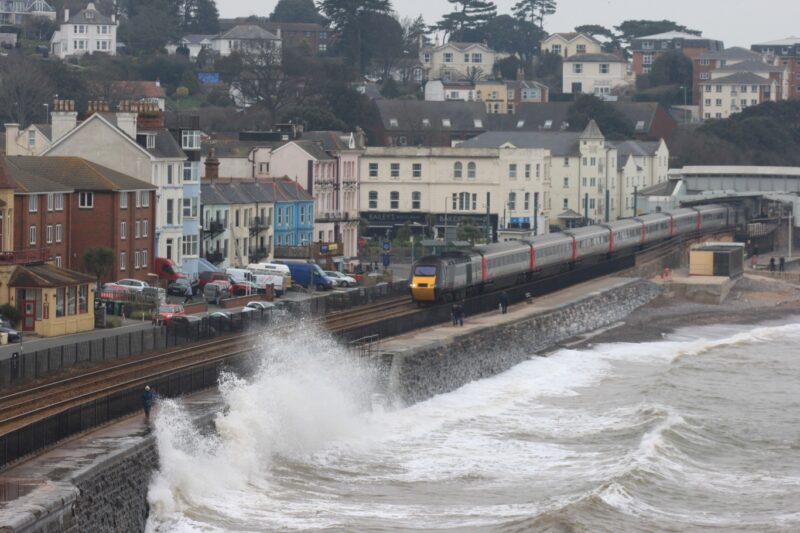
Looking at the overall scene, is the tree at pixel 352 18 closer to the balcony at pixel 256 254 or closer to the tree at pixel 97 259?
the balcony at pixel 256 254

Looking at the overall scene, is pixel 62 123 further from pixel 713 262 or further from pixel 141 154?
pixel 713 262

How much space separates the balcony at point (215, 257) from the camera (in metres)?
75.8

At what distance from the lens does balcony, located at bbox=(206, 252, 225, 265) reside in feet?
249

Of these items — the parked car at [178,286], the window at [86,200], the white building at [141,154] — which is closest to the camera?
the window at [86,200]

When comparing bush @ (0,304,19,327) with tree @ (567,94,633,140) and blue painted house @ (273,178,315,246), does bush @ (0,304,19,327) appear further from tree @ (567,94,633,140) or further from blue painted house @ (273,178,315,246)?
tree @ (567,94,633,140)

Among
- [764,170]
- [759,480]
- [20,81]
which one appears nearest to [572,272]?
[759,480]

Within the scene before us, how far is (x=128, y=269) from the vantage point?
66.9 meters

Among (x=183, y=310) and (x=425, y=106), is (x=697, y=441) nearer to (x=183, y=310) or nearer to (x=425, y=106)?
(x=183, y=310)

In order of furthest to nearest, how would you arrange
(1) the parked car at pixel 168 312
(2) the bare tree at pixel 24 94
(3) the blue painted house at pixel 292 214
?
1. (2) the bare tree at pixel 24 94
2. (3) the blue painted house at pixel 292 214
3. (1) the parked car at pixel 168 312

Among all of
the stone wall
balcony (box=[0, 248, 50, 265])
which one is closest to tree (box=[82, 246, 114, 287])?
balcony (box=[0, 248, 50, 265])

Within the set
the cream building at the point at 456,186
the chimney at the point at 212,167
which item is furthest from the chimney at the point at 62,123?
the cream building at the point at 456,186

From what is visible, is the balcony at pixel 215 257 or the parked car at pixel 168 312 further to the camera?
the balcony at pixel 215 257

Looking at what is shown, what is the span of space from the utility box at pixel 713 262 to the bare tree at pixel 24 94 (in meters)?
52.7

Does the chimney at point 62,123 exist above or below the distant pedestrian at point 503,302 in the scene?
above
